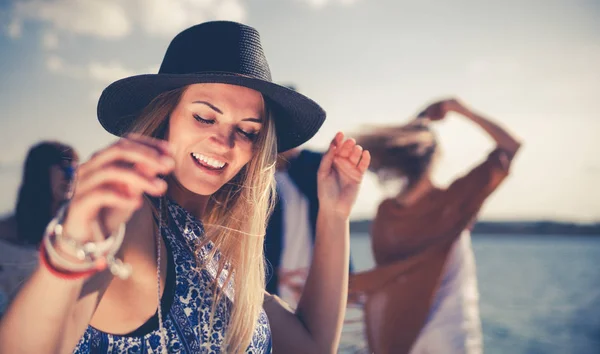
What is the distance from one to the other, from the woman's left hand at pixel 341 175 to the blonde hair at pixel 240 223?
0.24 m

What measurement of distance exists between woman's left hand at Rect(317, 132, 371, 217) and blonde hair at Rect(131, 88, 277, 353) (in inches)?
9.3

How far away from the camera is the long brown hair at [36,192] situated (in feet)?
12.1

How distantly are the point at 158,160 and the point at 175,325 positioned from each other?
2.28 feet

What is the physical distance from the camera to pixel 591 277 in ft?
116

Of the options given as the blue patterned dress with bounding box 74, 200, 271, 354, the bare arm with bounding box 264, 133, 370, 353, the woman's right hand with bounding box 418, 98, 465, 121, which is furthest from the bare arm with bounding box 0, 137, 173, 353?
the woman's right hand with bounding box 418, 98, 465, 121

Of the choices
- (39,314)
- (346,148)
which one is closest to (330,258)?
(346,148)

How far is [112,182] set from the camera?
2.31 ft

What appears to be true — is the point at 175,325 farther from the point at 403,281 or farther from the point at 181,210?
the point at 403,281

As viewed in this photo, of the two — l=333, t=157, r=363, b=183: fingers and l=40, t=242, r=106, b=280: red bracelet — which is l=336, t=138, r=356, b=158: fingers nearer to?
l=333, t=157, r=363, b=183: fingers

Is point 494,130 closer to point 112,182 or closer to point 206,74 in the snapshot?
point 206,74

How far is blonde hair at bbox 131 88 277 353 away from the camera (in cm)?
146

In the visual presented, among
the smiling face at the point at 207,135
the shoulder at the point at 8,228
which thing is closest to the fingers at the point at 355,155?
the smiling face at the point at 207,135

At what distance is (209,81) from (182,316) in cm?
76

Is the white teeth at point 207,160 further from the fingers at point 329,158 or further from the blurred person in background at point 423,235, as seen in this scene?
the blurred person in background at point 423,235
